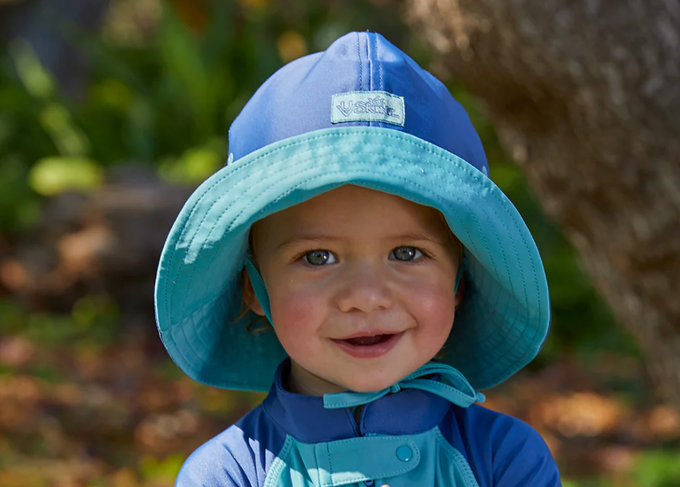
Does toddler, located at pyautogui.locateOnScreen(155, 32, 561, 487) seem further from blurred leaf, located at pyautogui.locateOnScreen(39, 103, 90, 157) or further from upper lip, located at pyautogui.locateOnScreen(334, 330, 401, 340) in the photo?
blurred leaf, located at pyautogui.locateOnScreen(39, 103, 90, 157)

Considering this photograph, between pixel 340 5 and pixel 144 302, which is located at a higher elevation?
pixel 340 5

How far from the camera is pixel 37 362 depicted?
17.1 ft

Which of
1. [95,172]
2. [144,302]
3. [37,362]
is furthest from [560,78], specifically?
[95,172]

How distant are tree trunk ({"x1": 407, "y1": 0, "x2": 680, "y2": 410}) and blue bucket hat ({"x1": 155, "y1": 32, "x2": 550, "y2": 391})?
1.04 meters

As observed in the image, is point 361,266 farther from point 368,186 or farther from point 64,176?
point 64,176

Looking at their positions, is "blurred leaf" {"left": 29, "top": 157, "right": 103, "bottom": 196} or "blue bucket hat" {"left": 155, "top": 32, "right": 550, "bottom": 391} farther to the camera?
"blurred leaf" {"left": 29, "top": 157, "right": 103, "bottom": 196}

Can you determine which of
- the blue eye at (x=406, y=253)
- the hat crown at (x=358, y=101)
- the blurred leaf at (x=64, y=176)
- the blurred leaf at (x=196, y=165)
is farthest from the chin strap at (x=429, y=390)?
the blurred leaf at (x=64, y=176)

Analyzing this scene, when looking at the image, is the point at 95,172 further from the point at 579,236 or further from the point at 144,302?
the point at 579,236

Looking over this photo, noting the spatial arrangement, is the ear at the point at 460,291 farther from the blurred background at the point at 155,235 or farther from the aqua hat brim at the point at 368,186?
the blurred background at the point at 155,235

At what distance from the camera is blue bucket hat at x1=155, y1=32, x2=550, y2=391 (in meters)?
1.40

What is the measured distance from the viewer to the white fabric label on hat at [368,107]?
1446 millimetres

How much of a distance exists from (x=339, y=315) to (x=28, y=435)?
3.03 meters

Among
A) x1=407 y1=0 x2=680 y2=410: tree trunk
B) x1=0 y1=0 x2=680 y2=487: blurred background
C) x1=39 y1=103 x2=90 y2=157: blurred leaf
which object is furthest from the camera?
x1=39 y1=103 x2=90 y2=157: blurred leaf

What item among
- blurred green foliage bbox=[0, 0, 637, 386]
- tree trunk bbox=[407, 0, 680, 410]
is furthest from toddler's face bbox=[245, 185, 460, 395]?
blurred green foliage bbox=[0, 0, 637, 386]
